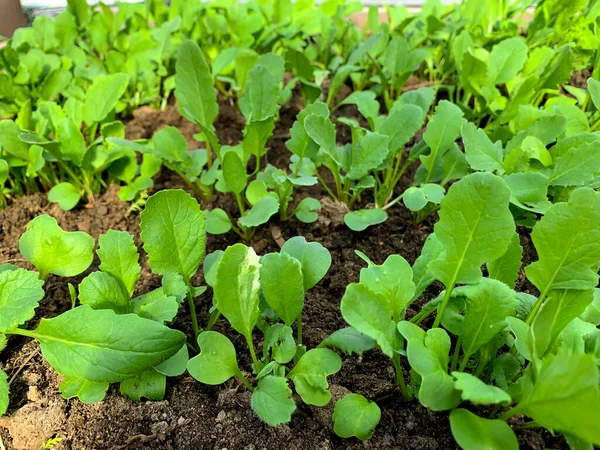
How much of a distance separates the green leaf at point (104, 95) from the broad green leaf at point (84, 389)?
661 mm

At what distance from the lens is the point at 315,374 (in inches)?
27.8

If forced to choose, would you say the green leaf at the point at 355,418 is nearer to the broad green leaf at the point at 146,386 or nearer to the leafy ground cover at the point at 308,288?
the leafy ground cover at the point at 308,288

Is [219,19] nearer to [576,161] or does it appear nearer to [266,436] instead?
[576,161]

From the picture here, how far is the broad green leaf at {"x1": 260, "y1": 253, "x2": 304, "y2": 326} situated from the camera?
29.2 inches

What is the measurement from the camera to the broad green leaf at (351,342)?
713 millimetres

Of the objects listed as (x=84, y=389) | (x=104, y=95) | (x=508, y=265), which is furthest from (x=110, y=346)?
(x=104, y=95)

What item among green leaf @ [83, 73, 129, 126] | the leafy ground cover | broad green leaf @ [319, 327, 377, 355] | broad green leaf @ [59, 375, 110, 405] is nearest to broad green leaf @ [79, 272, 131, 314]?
the leafy ground cover

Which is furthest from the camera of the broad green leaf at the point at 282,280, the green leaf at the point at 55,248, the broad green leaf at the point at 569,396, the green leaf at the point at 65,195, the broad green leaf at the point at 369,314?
the green leaf at the point at 65,195

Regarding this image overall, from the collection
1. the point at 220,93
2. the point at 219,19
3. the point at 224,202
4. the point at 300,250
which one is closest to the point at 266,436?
the point at 300,250

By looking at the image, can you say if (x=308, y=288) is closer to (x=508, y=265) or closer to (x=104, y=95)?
(x=508, y=265)

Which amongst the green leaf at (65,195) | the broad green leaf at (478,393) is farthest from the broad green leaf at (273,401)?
the green leaf at (65,195)

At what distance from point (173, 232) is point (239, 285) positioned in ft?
0.56

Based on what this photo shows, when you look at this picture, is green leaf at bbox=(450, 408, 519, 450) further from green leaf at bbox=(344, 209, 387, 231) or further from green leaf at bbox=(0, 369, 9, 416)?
green leaf at bbox=(0, 369, 9, 416)

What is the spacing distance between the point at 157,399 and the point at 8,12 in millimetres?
1692
